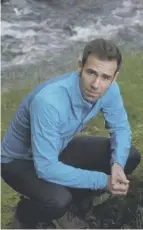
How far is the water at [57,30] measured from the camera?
32.8 feet

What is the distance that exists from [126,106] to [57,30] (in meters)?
3.87

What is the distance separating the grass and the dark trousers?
62 centimetres

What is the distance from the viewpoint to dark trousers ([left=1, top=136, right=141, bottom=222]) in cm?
504

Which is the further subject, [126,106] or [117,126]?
[126,106]

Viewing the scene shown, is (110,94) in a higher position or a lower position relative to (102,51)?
lower

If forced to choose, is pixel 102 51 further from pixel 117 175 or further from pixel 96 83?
pixel 117 175

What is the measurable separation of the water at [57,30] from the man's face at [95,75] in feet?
14.5

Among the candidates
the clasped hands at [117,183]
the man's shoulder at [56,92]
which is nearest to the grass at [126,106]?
the clasped hands at [117,183]

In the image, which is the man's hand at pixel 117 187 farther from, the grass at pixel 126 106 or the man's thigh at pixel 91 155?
the grass at pixel 126 106

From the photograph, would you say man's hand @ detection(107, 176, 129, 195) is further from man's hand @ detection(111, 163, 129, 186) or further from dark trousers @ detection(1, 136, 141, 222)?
dark trousers @ detection(1, 136, 141, 222)

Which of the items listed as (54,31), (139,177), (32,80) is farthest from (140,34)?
(139,177)

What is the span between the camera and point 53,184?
507 centimetres

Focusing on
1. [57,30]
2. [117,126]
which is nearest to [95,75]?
[117,126]

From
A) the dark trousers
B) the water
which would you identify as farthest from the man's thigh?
the water
